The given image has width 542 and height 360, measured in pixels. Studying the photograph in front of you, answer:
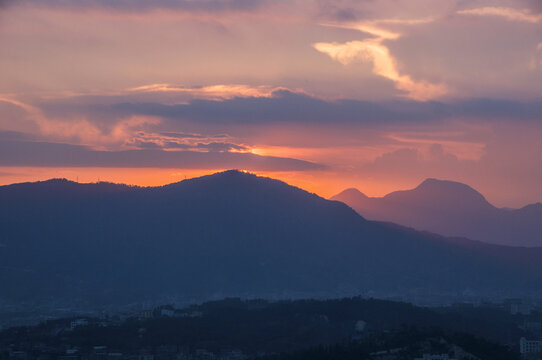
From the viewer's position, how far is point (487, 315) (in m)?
172

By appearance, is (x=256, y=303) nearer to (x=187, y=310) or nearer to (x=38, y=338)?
(x=187, y=310)

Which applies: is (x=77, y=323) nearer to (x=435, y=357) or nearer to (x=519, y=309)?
(x=435, y=357)

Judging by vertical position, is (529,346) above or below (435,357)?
below

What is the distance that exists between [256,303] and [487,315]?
32843 mm

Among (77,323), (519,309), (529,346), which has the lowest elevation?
(529,346)

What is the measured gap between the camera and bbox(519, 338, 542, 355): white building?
425ft

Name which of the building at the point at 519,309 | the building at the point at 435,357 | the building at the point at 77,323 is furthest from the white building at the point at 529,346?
the building at the point at 77,323

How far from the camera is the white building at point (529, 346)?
130 metres

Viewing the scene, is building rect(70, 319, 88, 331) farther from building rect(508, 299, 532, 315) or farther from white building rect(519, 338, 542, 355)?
building rect(508, 299, 532, 315)

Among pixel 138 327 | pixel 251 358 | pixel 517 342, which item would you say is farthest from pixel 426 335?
pixel 138 327

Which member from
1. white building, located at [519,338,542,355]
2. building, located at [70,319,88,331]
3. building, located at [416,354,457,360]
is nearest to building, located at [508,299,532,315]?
white building, located at [519,338,542,355]

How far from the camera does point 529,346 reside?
13088 cm

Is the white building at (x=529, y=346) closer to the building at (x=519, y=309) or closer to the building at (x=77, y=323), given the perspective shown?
the building at (x=519, y=309)

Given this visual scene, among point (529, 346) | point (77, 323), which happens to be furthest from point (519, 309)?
point (77, 323)
